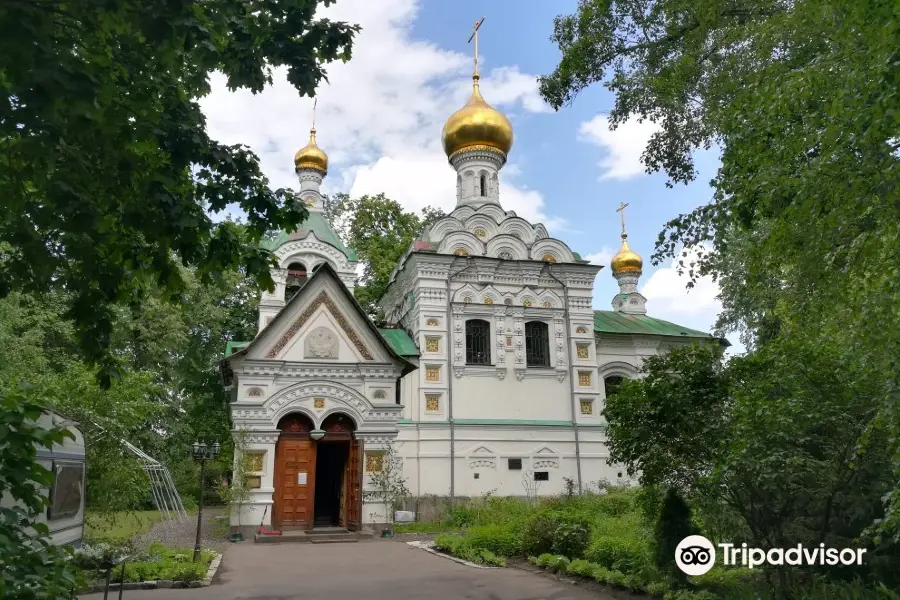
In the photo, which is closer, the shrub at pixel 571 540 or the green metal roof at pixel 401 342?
the shrub at pixel 571 540

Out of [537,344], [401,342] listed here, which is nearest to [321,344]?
[401,342]

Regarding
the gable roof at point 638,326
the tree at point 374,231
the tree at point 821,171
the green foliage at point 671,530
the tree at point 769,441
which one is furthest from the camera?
the tree at point 374,231

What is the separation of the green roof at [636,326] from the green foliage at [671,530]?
597 inches

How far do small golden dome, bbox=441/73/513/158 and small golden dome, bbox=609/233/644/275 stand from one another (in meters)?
8.32

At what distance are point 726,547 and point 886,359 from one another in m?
4.09

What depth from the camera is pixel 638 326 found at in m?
25.2

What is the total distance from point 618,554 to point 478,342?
37.4 feet

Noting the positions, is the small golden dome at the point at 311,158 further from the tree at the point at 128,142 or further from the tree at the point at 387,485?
the tree at the point at 128,142

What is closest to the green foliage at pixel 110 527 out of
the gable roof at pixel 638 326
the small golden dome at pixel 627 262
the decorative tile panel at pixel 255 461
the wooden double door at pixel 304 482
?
the decorative tile panel at pixel 255 461

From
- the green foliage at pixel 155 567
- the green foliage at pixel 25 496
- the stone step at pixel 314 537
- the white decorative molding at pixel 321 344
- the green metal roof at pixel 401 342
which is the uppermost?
the green metal roof at pixel 401 342

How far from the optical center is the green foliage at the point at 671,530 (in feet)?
26.5

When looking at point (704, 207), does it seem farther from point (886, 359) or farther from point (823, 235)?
point (886, 359)

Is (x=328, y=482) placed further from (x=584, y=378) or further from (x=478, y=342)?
(x=584, y=378)

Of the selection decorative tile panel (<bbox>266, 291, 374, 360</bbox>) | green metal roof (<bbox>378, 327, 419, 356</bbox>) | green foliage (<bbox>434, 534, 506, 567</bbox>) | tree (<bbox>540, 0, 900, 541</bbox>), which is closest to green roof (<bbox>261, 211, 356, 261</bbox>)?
green metal roof (<bbox>378, 327, 419, 356</bbox>)
